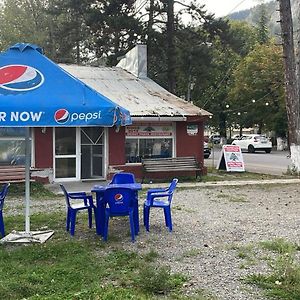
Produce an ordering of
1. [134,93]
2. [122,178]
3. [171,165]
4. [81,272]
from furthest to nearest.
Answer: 1. [134,93]
2. [171,165]
3. [122,178]
4. [81,272]

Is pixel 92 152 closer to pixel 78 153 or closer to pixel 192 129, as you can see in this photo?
pixel 78 153

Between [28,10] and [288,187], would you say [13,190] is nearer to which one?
[288,187]

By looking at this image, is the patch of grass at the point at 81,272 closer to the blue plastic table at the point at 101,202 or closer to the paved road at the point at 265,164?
the blue plastic table at the point at 101,202

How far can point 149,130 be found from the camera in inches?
674

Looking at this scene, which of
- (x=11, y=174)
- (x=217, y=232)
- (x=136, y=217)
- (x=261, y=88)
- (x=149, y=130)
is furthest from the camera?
(x=261, y=88)

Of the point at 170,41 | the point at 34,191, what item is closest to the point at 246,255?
the point at 34,191

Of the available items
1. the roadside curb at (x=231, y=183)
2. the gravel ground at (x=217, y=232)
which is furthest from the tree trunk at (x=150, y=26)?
the gravel ground at (x=217, y=232)

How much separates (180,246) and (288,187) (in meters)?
8.48

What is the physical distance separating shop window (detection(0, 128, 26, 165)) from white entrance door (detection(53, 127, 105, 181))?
1.13 metres

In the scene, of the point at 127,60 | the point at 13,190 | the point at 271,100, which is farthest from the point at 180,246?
the point at 271,100

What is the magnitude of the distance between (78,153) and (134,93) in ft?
12.4

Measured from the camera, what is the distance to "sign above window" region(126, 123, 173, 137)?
16844mm

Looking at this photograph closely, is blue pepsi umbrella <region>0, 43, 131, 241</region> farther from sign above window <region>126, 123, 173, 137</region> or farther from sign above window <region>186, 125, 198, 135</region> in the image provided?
sign above window <region>186, 125, 198, 135</region>

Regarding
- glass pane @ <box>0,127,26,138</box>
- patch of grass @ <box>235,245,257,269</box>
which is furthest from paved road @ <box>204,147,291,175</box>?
patch of grass @ <box>235,245,257,269</box>
